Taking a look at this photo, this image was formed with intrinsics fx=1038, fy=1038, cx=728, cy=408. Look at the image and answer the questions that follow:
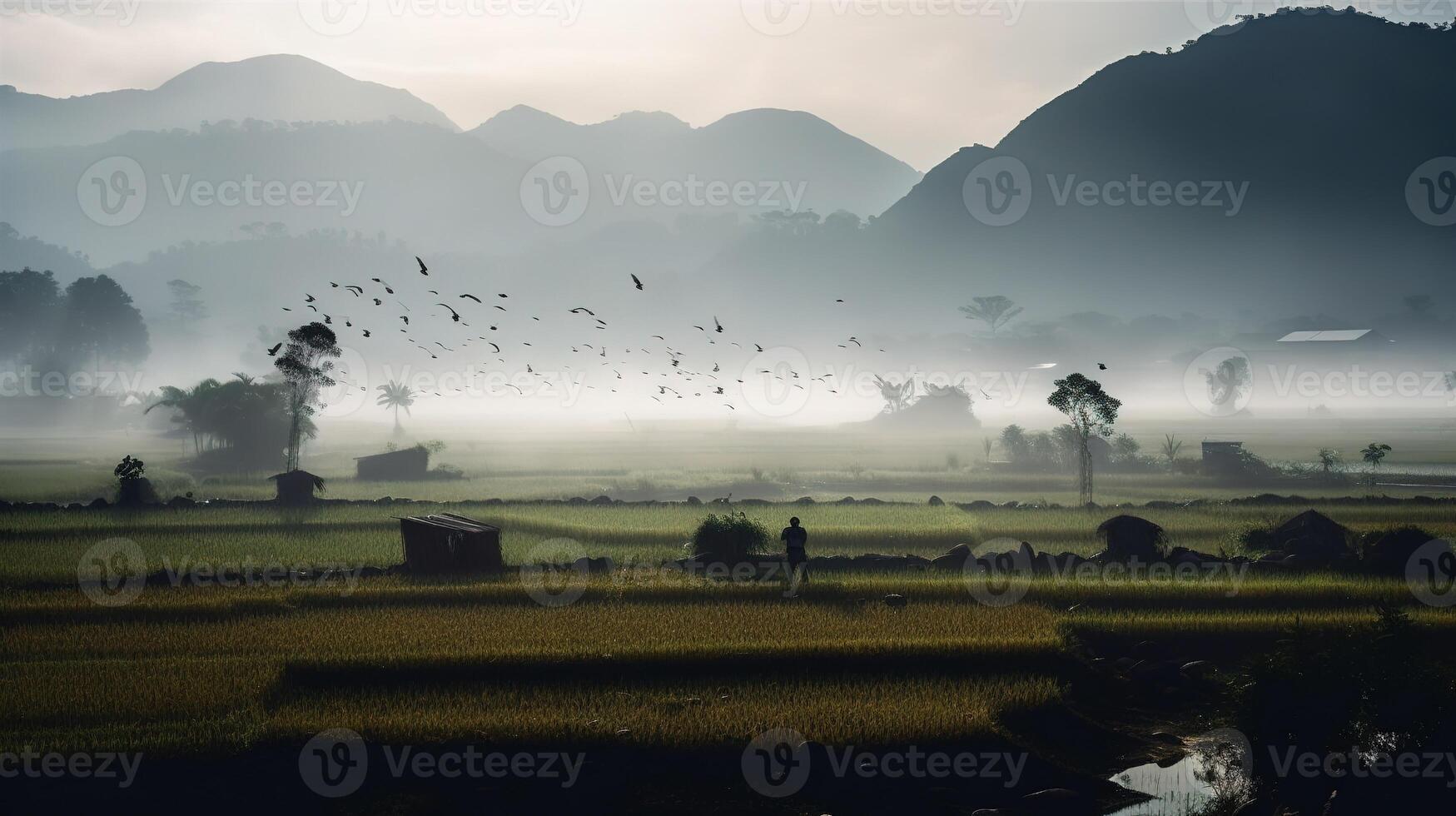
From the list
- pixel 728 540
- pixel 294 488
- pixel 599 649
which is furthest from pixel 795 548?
pixel 294 488

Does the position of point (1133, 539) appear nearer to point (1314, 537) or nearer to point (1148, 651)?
point (1314, 537)

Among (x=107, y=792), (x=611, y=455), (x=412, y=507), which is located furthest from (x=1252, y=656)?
(x=611, y=455)

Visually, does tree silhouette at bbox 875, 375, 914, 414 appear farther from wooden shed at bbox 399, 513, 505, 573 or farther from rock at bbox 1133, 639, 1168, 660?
rock at bbox 1133, 639, 1168, 660

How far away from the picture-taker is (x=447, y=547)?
31062 millimetres

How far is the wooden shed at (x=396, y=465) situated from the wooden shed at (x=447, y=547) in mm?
39479

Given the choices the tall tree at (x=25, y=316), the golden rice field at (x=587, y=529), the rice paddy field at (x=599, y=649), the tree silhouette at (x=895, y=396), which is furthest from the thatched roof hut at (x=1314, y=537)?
the tall tree at (x=25, y=316)

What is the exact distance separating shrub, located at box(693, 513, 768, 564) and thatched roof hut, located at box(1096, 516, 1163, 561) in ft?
36.6

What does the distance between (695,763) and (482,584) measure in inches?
533

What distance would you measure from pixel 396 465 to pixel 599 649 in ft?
174

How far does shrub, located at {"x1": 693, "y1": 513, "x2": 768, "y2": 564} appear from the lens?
32.0 metres

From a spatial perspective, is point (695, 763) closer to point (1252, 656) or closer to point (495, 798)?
point (495, 798)

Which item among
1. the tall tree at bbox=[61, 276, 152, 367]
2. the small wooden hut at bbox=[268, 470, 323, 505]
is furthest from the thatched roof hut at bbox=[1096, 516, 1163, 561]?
the tall tree at bbox=[61, 276, 152, 367]

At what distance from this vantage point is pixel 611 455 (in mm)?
96750

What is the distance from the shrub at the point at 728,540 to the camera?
32.0m
